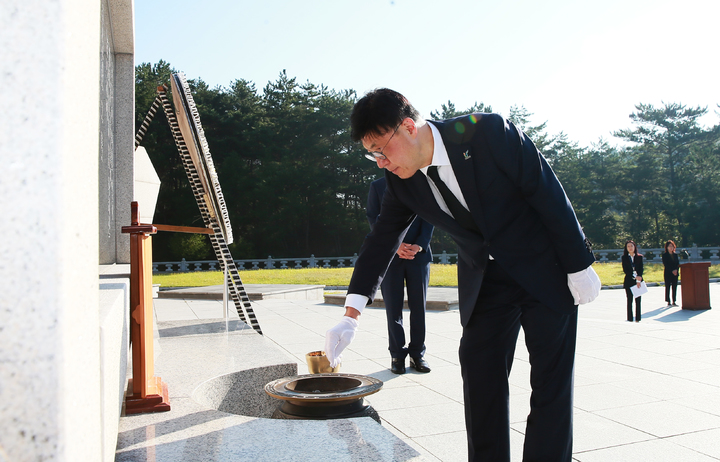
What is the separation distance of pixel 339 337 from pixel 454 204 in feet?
2.55

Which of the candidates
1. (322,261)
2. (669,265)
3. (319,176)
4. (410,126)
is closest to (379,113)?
(410,126)

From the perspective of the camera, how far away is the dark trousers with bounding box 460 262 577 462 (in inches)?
80.0

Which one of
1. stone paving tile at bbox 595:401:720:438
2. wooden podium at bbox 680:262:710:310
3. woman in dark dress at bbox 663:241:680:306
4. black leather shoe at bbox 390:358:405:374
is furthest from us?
woman in dark dress at bbox 663:241:680:306

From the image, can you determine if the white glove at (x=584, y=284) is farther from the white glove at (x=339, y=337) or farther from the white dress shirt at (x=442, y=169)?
the white glove at (x=339, y=337)

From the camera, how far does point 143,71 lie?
128 feet

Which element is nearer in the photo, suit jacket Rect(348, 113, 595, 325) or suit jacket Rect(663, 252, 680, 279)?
suit jacket Rect(348, 113, 595, 325)

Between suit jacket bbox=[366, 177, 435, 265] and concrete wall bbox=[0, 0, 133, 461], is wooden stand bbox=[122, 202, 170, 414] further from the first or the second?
suit jacket bbox=[366, 177, 435, 265]

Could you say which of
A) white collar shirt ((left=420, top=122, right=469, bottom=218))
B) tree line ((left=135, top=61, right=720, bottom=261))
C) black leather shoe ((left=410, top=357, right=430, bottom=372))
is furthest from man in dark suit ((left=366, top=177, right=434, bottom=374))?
tree line ((left=135, top=61, right=720, bottom=261))

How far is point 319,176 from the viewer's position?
40.2m

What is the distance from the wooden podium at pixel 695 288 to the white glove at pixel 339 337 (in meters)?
9.67

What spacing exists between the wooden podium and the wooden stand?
10055 millimetres

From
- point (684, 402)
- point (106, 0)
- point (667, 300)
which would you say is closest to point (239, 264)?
point (667, 300)

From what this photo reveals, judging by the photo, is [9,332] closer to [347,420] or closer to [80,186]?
[80,186]

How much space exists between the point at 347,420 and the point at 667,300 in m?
10.6
